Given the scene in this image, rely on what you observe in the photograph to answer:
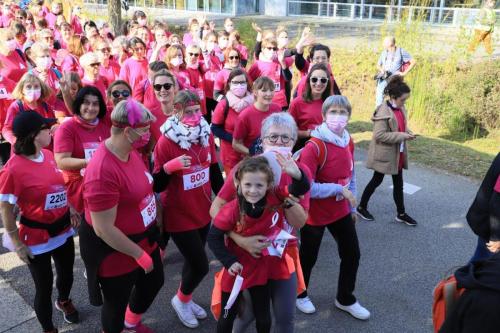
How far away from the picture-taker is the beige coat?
16.9ft

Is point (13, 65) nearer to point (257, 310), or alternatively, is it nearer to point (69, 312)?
point (69, 312)

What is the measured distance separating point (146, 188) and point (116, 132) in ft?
1.37

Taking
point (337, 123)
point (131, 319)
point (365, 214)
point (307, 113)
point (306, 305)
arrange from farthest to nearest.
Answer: point (365, 214) < point (307, 113) < point (306, 305) < point (337, 123) < point (131, 319)

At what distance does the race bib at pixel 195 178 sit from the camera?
3.45 meters

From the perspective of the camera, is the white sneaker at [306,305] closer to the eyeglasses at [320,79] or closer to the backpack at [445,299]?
the backpack at [445,299]

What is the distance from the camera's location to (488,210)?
325 centimetres

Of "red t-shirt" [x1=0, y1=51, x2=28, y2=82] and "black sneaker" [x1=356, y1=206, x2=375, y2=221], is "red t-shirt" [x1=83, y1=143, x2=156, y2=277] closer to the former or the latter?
"black sneaker" [x1=356, y1=206, x2=375, y2=221]

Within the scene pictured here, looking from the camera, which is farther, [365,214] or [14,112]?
[365,214]

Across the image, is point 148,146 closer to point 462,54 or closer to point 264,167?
point 264,167

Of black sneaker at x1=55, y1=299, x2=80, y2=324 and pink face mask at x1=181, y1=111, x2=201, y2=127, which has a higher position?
pink face mask at x1=181, y1=111, x2=201, y2=127

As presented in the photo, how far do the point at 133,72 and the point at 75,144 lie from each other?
3.19 meters

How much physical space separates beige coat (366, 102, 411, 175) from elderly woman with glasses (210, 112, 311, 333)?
2.45 meters

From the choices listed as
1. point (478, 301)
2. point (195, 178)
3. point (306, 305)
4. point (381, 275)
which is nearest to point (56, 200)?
point (195, 178)

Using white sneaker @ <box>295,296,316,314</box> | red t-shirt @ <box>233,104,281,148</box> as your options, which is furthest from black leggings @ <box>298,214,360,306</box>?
red t-shirt @ <box>233,104,281,148</box>
